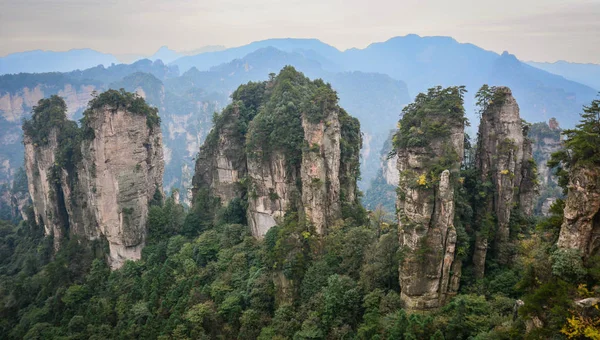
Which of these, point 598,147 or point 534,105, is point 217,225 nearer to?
point 598,147

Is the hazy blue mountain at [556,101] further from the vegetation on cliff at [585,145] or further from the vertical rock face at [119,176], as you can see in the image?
the vegetation on cliff at [585,145]

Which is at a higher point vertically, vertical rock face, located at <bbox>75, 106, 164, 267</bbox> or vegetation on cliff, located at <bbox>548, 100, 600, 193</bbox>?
vegetation on cliff, located at <bbox>548, 100, 600, 193</bbox>

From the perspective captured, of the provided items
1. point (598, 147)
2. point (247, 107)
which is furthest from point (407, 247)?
point (247, 107)

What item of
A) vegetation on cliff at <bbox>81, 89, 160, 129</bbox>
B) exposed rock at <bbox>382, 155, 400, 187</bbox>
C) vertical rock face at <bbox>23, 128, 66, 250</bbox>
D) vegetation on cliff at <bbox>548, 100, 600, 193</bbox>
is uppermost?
vegetation on cliff at <bbox>81, 89, 160, 129</bbox>

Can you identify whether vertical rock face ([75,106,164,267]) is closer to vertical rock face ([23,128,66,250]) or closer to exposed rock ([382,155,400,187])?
vertical rock face ([23,128,66,250])

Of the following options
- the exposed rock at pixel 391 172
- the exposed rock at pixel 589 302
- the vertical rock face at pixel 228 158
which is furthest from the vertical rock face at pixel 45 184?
the exposed rock at pixel 391 172

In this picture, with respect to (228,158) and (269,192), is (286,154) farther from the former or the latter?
(228,158)

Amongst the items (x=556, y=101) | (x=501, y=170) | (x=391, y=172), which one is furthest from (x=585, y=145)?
(x=556, y=101)

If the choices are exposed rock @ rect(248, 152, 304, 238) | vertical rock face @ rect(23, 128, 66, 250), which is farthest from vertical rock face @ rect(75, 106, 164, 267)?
exposed rock @ rect(248, 152, 304, 238)
